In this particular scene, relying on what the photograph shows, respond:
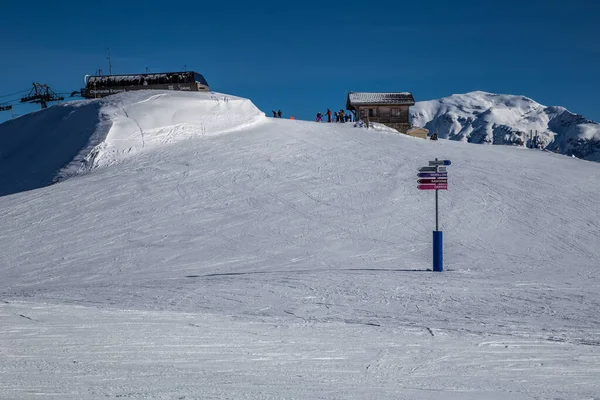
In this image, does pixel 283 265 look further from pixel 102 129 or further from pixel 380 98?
pixel 380 98

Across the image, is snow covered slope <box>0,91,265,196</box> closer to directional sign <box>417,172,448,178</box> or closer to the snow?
the snow

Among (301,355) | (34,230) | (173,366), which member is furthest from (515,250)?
(34,230)

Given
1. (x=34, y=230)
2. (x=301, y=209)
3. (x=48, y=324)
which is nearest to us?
(x=48, y=324)

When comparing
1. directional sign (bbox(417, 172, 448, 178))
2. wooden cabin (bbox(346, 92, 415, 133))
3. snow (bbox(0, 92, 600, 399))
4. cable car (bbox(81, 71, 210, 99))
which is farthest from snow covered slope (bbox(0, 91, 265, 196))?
wooden cabin (bbox(346, 92, 415, 133))

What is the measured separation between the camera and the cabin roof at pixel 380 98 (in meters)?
50.2

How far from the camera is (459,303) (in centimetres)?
970

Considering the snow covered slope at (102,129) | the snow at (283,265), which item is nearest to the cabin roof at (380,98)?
the snow at (283,265)

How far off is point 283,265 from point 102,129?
18110 millimetres

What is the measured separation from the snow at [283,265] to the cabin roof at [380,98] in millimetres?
16358

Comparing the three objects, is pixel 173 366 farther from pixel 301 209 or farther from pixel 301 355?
pixel 301 209

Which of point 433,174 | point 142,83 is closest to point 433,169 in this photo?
point 433,174

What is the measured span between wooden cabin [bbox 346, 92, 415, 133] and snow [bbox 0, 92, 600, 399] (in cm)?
1617

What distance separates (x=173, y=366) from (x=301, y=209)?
14.3m

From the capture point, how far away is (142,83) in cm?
4700
